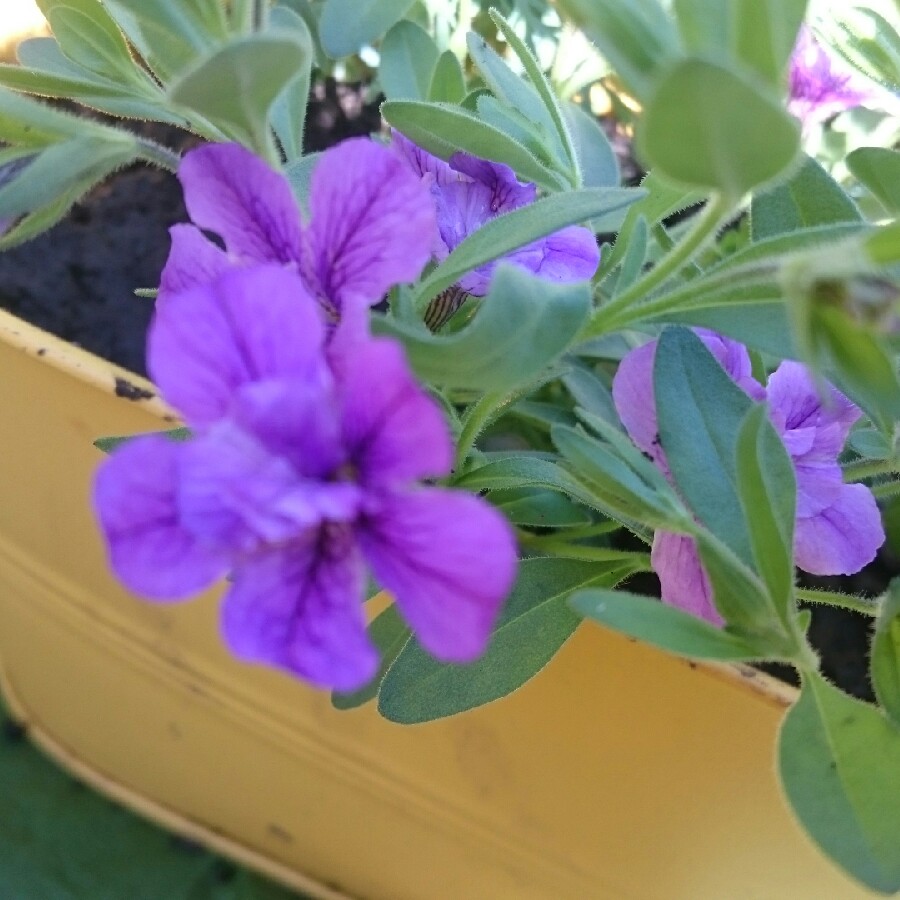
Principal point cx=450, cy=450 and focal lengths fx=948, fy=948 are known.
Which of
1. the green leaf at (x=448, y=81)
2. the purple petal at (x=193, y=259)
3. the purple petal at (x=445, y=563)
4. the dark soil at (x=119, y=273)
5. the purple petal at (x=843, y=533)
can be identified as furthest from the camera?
the dark soil at (x=119, y=273)

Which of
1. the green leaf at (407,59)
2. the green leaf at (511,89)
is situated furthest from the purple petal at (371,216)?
the green leaf at (407,59)

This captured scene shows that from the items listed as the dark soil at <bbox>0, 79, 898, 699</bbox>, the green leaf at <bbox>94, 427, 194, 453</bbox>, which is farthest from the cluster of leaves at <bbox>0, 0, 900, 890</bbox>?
the dark soil at <bbox>0, 79, 898, 699</bbox>

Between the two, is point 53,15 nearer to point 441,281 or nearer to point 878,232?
point 441,281

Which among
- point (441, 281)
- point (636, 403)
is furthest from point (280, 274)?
point (636, 403)

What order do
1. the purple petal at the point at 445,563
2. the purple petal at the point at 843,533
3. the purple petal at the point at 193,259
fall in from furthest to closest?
the purple petal at the point at 843,533, the purple petal at the point at 193,259, the purple petal at the point at 445,563

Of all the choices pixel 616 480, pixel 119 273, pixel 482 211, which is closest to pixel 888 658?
pixel 616 480

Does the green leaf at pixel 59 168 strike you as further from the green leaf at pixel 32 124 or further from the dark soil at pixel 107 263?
the dark soil at pixel 107 263

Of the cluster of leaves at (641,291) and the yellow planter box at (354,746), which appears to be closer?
the cluster of leaves at (641,291)
